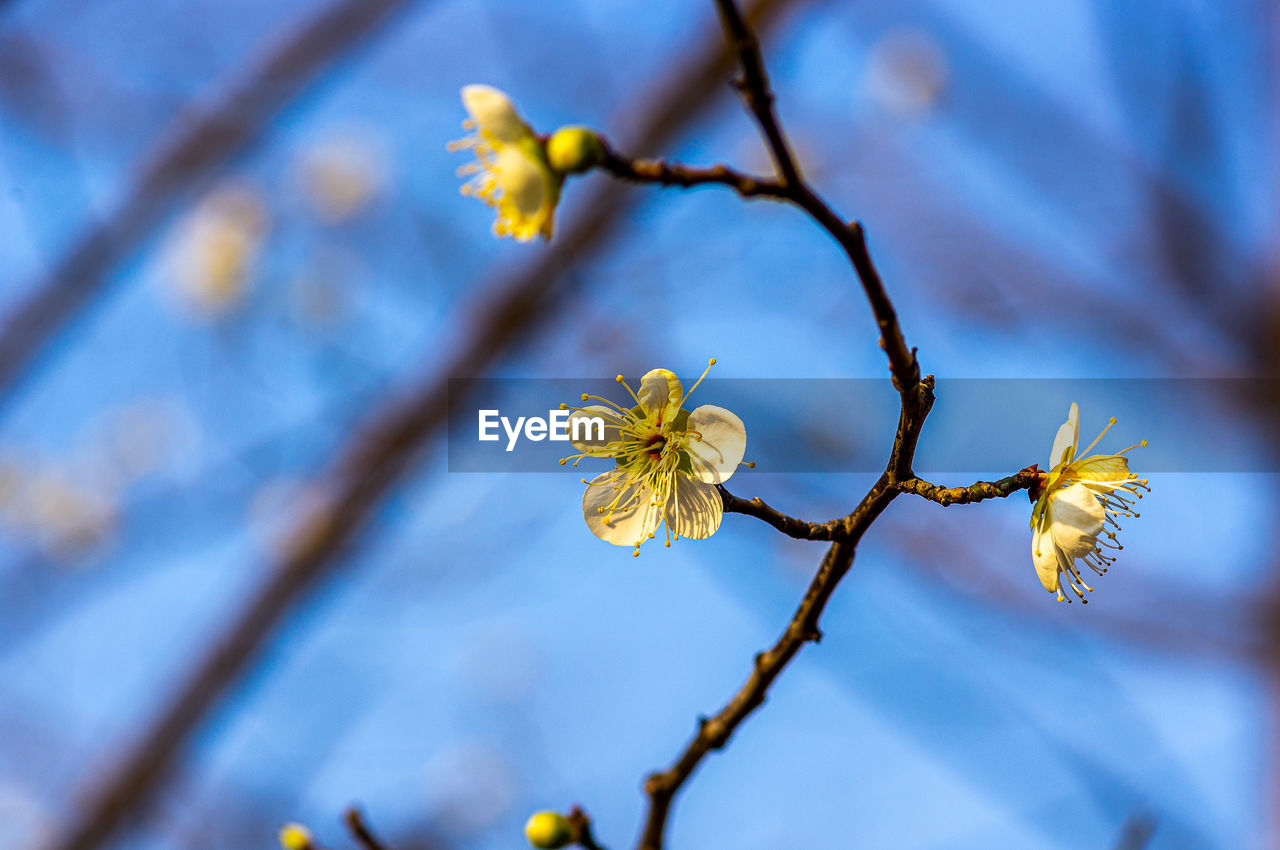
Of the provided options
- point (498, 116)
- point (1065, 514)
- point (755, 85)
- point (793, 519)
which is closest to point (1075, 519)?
point (1065, 514)

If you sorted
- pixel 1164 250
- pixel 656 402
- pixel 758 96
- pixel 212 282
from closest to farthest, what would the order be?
pixel 758 96, pixel 656 402, pixel 1164 250, pixel 212 282

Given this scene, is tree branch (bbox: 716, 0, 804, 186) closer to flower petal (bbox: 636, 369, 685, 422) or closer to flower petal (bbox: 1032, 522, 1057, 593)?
flower petal (bbox: 636, 369, 685, 422)

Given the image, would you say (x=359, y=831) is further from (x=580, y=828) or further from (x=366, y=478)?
(x=366, y=478)

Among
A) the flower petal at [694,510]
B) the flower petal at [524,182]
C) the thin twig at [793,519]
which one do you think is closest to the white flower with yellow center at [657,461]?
the flower petal at [694,510]

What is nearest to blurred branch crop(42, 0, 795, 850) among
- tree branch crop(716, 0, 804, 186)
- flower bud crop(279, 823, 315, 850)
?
flower bud crop(279, 823, 315, 850)

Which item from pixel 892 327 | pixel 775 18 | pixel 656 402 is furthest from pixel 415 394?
pixel 892 327

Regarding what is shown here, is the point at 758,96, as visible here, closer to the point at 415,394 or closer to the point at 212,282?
the point at 415,394
